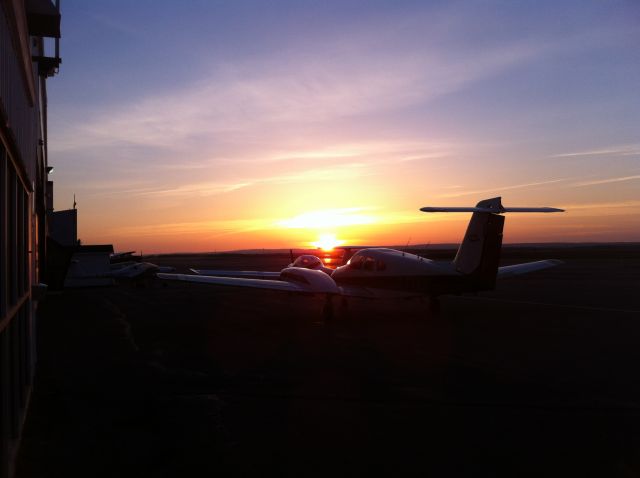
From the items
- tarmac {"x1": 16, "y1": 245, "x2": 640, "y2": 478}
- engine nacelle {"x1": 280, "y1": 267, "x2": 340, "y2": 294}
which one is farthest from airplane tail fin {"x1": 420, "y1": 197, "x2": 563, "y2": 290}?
engine nacelle {"x1": 280, "y1": 267, "x2": 340, "y2": 294}

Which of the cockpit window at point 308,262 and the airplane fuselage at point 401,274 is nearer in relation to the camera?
the airplane fuselage at point 401,274

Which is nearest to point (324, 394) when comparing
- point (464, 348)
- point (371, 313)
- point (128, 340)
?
point (464, 348)

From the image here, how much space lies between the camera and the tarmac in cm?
581

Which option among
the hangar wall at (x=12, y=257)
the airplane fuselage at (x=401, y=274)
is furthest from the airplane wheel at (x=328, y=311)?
the hangar wall at (x=12, y=257)

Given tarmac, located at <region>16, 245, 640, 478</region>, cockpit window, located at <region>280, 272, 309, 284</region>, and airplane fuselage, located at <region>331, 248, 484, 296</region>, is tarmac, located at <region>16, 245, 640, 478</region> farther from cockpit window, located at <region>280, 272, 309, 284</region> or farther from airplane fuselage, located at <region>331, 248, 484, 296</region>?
cockpit window, located at <region>280, 272, 309, 284</region>

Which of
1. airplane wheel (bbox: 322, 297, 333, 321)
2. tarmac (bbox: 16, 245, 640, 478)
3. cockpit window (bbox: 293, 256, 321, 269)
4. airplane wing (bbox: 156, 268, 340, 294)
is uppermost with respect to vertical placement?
cockpit window (bbox: 293, 256, 321, 269)

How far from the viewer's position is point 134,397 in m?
8.45

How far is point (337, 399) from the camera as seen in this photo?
323 inches

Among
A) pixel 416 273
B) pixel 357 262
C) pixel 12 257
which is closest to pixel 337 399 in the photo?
pixel 12 257

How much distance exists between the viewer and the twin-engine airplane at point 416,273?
16953 millimetres

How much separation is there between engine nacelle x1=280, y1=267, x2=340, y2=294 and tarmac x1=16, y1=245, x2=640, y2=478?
3.91ft

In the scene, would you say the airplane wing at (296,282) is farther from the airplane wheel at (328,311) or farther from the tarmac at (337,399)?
the tarmac at (337,399)

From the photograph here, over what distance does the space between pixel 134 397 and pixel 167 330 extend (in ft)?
24.3

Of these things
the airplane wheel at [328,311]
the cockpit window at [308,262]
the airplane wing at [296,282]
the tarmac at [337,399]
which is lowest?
the tarmac at [337,399]
